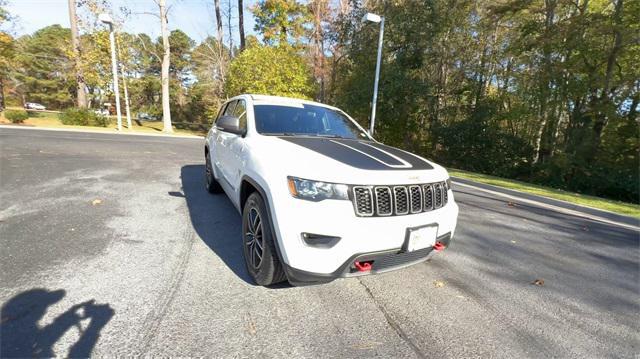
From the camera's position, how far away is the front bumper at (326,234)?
208 cm

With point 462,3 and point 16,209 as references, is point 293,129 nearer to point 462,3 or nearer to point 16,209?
point 16,209

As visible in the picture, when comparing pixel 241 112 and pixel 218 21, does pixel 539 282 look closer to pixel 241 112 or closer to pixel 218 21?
pixel 241 112

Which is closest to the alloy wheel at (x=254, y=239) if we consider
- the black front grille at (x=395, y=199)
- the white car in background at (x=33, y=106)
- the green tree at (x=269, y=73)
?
the black front grille at (x=395, y=199)

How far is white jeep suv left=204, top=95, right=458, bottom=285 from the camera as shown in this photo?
2.10 m

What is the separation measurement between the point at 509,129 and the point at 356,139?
54.4 ft

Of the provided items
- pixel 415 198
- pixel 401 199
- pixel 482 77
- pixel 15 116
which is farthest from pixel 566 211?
pixel 15 116

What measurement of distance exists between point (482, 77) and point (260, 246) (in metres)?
21.1

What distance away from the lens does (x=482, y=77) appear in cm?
1905

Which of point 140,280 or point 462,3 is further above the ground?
point 462,3

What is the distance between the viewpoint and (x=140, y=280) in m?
2.64

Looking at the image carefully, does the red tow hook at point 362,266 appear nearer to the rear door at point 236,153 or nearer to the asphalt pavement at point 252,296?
the asphalt pavement at point 252,296

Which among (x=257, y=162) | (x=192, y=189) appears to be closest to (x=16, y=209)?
(x=192, y=189)

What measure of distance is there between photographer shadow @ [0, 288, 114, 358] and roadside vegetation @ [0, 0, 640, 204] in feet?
53.2

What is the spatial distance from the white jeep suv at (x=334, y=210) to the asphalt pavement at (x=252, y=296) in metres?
0.44
